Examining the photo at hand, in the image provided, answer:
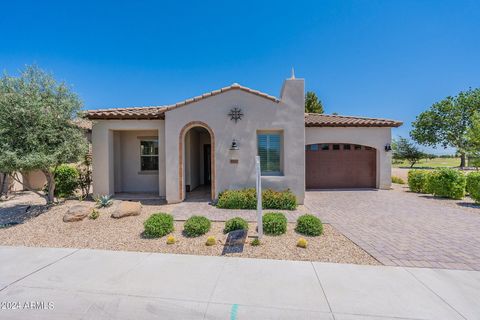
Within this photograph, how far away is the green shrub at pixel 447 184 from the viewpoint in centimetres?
1030

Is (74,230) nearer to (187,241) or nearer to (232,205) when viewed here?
(187,241)

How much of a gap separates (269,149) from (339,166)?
20.5ft

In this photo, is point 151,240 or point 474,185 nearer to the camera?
point 151,240

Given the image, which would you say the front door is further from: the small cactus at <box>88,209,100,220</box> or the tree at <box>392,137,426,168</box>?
the tree at <box>392,137,426,168</box>

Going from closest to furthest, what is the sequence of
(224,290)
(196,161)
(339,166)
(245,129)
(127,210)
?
(224,290) < (127,210) < (245,129) < (339,166) < (196,161)

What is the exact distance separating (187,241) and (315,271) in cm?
329

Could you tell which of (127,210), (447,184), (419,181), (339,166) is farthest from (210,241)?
(419,181)

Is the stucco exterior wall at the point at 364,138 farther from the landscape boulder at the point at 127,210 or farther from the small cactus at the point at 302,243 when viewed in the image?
the landscape boulder at the point at 127,210

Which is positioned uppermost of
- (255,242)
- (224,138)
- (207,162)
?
(224,138)

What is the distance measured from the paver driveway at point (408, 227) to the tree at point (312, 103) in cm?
1749

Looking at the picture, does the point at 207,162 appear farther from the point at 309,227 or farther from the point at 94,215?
Result: the point at 309,227

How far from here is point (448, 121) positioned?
33312 millimetres

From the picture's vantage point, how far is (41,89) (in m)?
7.96

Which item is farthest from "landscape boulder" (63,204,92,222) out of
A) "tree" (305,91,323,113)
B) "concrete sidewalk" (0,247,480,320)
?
"tree" (305,91,323,113)
